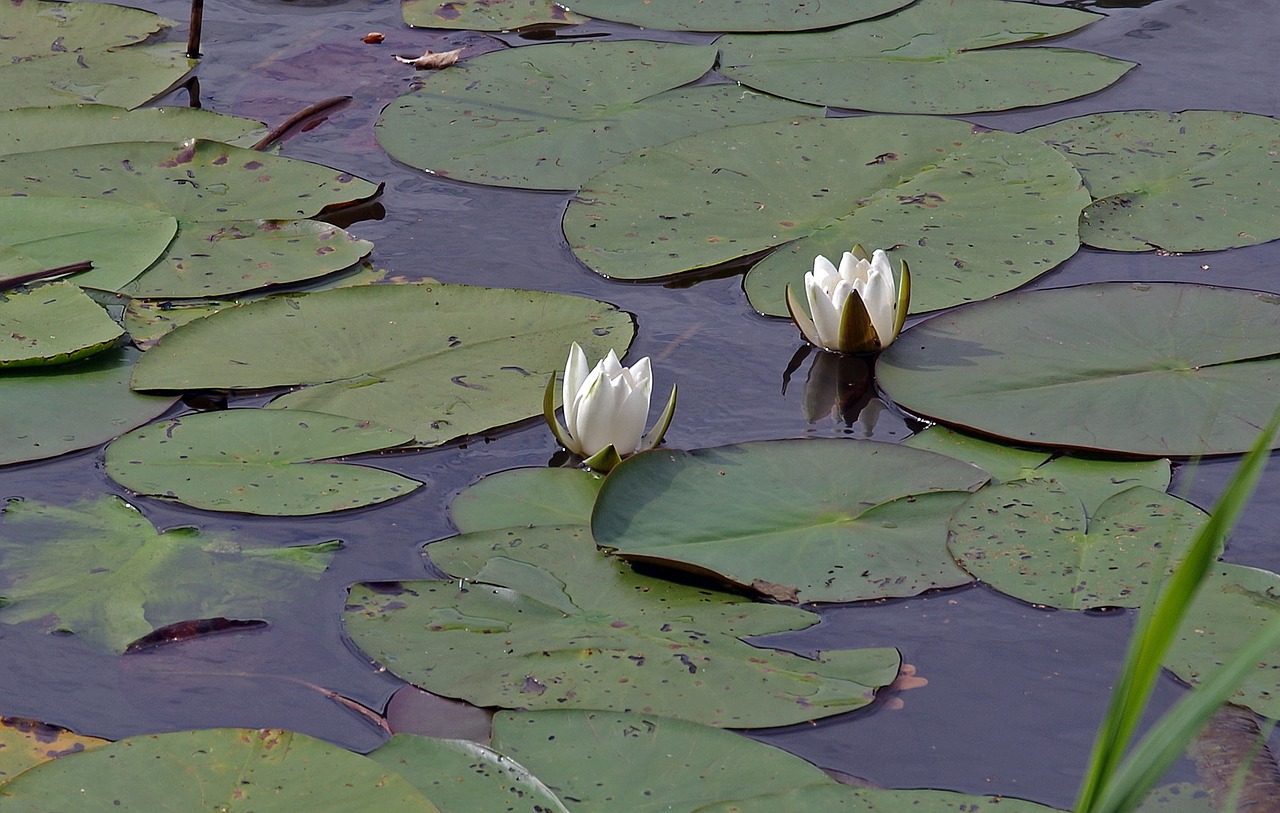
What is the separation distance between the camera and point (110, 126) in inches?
150

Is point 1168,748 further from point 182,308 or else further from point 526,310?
point 182,308

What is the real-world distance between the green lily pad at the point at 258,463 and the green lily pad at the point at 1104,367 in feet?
3.56

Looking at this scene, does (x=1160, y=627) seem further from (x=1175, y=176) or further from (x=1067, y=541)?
(x=1175, y=176)

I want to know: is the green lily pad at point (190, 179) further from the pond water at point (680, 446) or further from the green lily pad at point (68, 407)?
the green lily pad at point (68, 407)

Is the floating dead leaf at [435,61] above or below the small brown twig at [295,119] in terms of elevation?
above

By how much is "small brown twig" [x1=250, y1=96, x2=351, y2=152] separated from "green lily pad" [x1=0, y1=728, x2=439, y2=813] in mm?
2352

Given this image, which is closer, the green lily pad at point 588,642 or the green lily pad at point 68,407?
the green lily pad at point 588,642

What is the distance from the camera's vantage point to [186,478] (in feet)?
8.05

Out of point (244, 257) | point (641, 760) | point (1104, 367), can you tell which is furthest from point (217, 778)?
point (1104, 367)

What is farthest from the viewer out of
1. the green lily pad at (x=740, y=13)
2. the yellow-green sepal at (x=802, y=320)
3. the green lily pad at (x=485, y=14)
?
the green lily pad at (x=485, y=14)

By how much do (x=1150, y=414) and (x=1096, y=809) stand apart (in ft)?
5.16

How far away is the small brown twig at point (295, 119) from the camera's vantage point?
3797 mm

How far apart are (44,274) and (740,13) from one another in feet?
8.23

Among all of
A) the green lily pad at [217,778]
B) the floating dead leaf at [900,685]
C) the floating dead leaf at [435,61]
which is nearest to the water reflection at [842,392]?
the floating dead leaf at [900,685]
